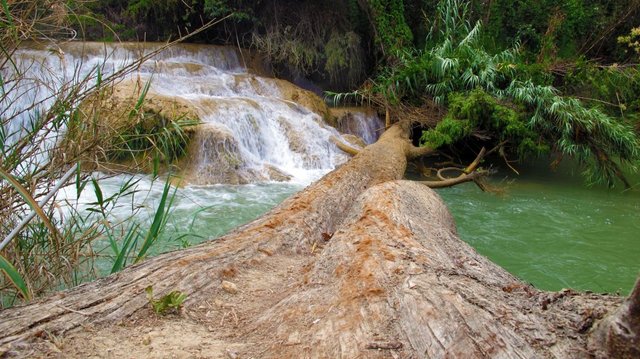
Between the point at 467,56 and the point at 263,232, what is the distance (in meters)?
7.78

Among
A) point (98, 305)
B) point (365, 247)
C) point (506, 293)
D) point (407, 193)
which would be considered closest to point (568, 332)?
point (506, 293)

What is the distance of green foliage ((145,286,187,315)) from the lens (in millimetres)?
2018

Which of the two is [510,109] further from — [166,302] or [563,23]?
[166,302]

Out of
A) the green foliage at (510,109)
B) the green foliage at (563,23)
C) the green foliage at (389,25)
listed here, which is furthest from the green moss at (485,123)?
the green foliage at (563,23)

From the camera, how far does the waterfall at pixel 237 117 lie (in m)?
7.86

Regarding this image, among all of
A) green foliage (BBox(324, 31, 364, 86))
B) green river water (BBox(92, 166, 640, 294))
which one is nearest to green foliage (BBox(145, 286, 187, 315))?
green river water (BBox(92, 166, 640, 294))

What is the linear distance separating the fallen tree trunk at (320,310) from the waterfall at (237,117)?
17.2ft

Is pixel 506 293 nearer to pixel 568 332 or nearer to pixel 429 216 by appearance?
pixel 568 332

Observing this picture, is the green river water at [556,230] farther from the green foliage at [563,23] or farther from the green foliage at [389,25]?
the green foliage at [563,23]

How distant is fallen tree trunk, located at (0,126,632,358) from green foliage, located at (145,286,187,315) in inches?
1.3

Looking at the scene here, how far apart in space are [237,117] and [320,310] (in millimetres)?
7080

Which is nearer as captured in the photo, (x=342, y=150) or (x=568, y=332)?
(x=568, y=332)

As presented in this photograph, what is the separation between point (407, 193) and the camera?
4.02 metres

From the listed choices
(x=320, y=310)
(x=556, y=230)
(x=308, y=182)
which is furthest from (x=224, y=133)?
(x=320, y=310)
